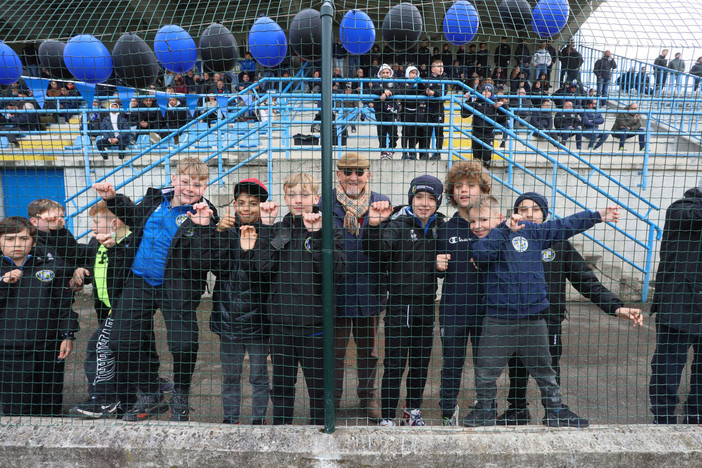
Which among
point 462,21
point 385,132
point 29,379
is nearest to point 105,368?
point 29,379

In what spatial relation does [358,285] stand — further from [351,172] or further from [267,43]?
[267,43]

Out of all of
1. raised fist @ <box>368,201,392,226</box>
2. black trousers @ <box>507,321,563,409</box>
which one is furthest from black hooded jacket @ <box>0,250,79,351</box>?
black trousers @ <box>507,321,563,409</box>

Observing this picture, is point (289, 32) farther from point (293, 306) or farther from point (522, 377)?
point (522, 377)

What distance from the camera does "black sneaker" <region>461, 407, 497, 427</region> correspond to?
2.50 m

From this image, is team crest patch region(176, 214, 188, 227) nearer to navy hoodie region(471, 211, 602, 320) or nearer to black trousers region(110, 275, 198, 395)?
black trousers region(110, 275, 198, 395)

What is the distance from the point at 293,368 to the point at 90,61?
2.75 meters

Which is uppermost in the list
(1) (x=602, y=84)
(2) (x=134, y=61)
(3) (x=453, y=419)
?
(2) (x=134, y=61)

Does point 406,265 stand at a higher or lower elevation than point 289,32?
lower

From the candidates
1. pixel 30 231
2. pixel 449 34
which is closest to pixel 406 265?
pixel 449 34

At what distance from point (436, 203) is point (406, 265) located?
0.40 metres

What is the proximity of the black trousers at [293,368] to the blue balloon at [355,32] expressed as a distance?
1.63m

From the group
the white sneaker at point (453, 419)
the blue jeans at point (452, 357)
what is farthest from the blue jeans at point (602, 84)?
the white sneaker at point (453, 419)

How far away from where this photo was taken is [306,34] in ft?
9.01

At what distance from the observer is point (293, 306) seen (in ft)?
8.21
